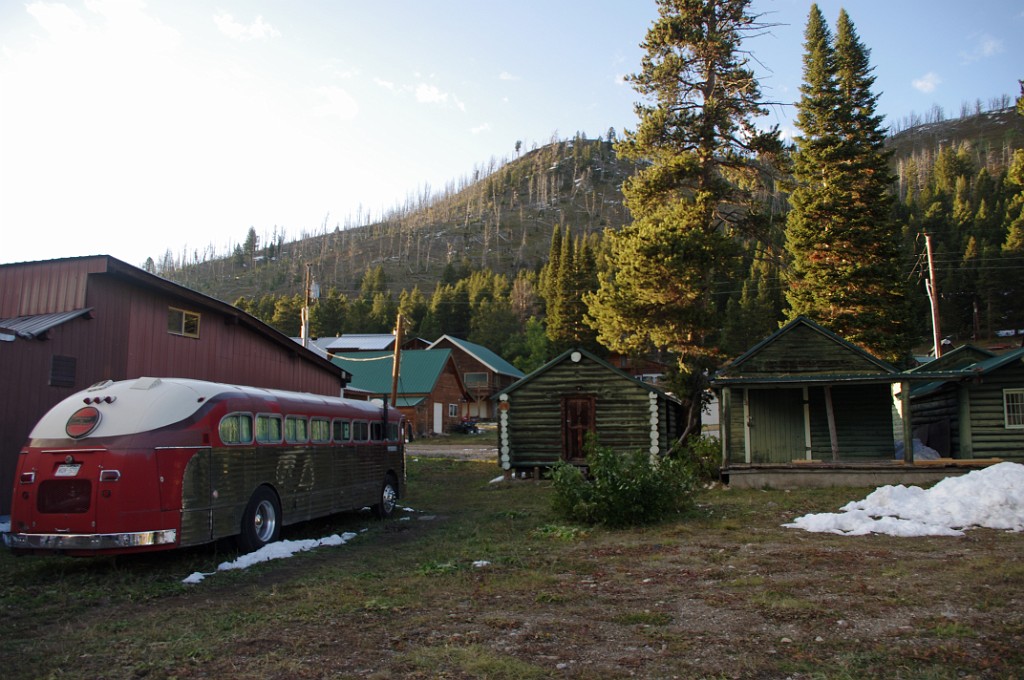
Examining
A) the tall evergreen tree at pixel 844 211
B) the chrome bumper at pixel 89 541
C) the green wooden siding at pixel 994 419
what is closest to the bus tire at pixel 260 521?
the chrome bumper at pixel 89 541

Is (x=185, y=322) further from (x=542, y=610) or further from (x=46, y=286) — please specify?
(x=542, y=610)

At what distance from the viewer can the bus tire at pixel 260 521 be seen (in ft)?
33.8

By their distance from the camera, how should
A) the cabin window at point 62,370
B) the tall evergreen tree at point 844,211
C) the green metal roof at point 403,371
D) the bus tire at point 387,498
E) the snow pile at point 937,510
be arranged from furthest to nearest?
the green metal roof at point 403,371 → the tall evergreen tree at point 844,211 → the bus tire at point 387,498 → the cabin window at point 62,370 → the snow pile at point 937,510

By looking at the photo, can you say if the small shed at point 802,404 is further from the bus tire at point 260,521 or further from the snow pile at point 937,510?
the bus tire at point 260,521

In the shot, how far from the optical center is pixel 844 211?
95.9 ft

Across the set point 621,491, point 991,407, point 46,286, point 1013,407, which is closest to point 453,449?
point 991,407

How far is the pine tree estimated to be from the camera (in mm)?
24062

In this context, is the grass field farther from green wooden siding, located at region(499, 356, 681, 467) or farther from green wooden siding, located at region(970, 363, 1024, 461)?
green wooden siding, located at region(499, 356, 681, 467)

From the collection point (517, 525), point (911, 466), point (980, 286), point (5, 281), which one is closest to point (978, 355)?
point (911, 466)

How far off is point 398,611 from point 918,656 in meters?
4.41

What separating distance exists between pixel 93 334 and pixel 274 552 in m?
7.45

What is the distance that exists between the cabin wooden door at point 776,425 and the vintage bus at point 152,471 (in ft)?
49.4

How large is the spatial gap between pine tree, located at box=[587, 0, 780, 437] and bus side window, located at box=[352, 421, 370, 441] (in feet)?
39.9

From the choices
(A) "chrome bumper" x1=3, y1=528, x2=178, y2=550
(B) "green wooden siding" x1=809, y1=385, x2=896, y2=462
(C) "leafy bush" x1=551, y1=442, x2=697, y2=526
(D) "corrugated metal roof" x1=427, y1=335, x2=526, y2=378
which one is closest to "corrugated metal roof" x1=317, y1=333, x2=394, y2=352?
(D) "corrugated metal roof" x1=427, y1=335, x2=526, y2=378
